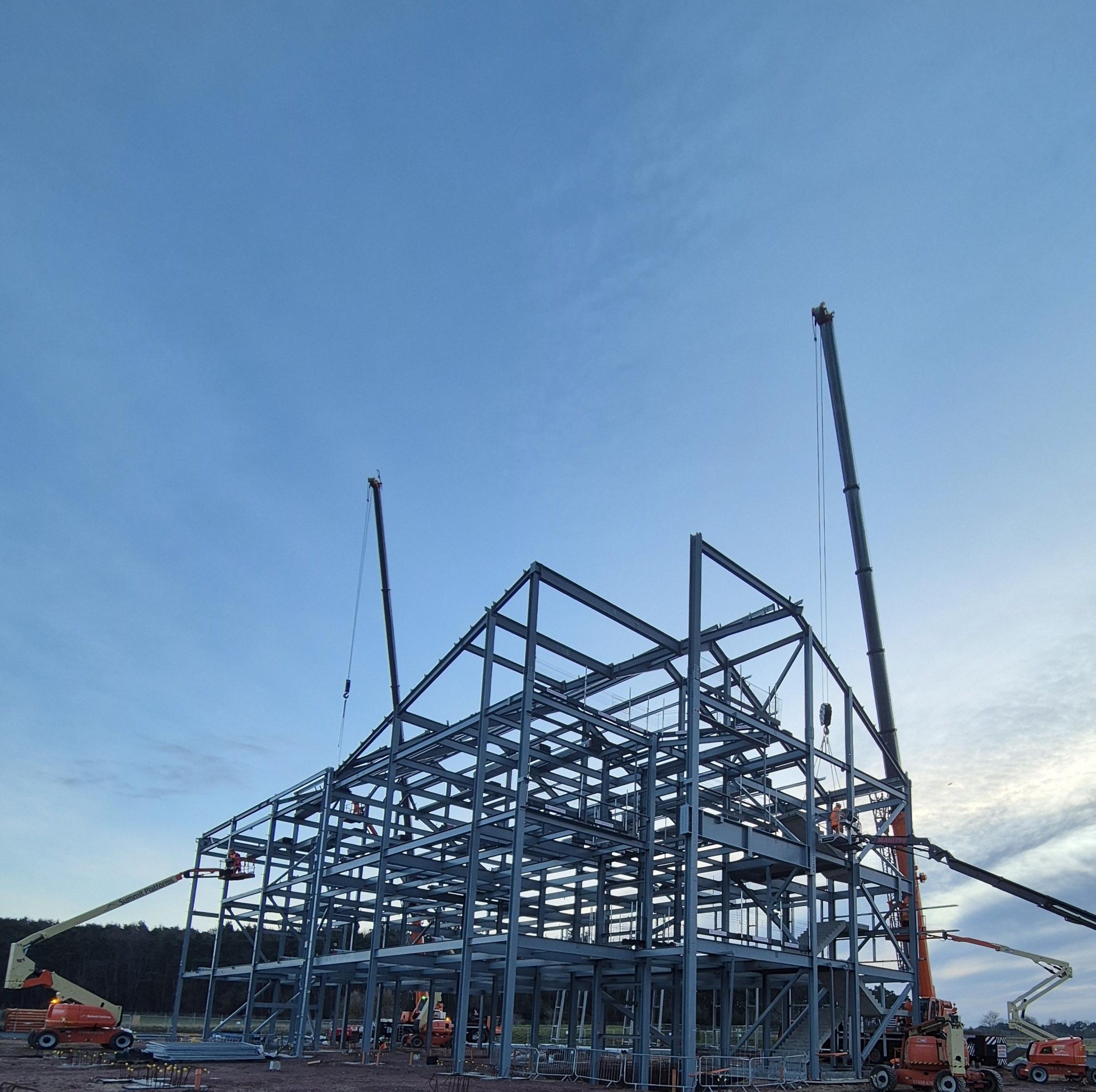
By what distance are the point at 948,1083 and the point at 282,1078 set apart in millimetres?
18375

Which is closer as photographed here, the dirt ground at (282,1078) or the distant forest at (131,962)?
the dirt ground at (282,1078)

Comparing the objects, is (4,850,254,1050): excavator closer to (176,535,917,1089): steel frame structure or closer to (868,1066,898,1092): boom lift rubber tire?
(176,535,917,1089): steel frame structure

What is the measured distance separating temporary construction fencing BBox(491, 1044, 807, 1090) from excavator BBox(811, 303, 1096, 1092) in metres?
2.68

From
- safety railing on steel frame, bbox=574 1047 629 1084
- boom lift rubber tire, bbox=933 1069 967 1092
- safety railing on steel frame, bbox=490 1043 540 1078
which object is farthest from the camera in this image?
safety railing on steel frame, bbox=490 1043 540 1078

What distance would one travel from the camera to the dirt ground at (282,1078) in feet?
71.6

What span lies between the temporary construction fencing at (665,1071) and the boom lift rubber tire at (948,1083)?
12.1ft

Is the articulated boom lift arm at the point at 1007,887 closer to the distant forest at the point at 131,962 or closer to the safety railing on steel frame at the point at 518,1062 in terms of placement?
the safety railing on steel frame at the point at 518,1062

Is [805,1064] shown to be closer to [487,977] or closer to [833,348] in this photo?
[487,977]

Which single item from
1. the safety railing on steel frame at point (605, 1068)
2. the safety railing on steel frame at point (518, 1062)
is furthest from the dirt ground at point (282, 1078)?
the safety railing on steel frame at point (518, 1062)

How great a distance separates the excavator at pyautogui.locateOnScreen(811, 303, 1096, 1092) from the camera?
25.2 m

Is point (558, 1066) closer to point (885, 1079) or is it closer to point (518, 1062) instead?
point (518, 1062)

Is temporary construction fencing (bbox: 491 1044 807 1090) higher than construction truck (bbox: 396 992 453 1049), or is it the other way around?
temporary construction fencing (bbox: 491 1044 807 1090)

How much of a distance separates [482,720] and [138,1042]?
23.6m

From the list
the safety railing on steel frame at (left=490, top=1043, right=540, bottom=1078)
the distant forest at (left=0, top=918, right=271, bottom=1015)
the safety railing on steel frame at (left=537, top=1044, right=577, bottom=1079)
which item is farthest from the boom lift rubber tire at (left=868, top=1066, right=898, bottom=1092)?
the distant forest at (left=0, top=918, right=271, bottom=1015)
